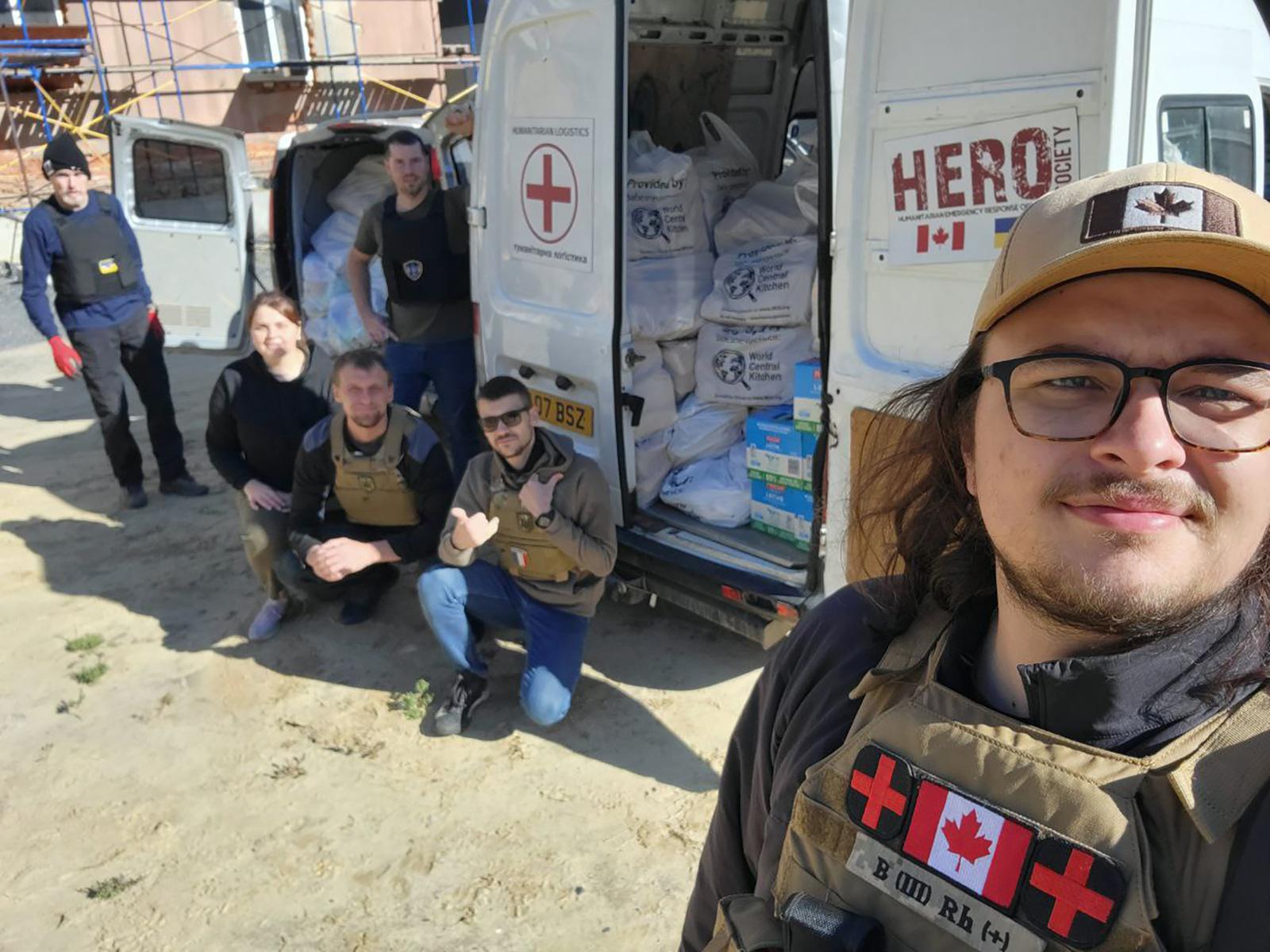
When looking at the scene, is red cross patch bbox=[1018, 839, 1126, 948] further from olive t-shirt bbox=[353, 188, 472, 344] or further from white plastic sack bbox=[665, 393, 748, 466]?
olive t-shirt bbox=[353, 188, 472, 344]

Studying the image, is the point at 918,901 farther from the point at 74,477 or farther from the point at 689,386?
the point at 74,477

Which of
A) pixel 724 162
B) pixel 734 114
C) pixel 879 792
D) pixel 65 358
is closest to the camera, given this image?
pixel 879 792

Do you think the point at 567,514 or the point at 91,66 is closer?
the point at 567,514

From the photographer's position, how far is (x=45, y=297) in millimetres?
5324

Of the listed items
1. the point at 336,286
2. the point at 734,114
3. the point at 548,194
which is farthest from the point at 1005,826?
the point at 336,286

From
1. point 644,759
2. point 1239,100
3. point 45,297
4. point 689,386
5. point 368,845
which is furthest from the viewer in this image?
point 45,297

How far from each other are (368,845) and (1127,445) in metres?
2.62

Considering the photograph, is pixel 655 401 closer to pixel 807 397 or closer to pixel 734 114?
pixel 807 397

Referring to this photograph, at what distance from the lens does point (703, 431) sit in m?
4.05

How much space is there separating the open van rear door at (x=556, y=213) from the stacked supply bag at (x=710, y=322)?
12.9 inches

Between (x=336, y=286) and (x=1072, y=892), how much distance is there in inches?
241

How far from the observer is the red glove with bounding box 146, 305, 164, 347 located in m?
5.67

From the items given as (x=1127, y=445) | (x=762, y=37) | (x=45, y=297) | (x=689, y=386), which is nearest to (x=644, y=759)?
(x=689, y=386)

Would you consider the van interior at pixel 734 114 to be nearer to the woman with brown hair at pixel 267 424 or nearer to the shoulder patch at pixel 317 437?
the shoulder patch at pixel 317 437
